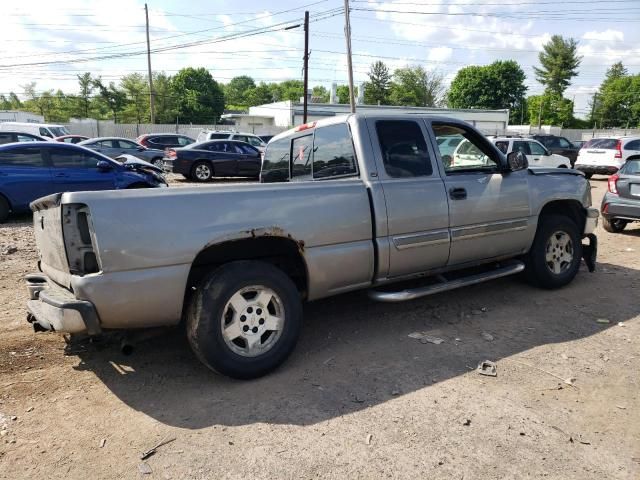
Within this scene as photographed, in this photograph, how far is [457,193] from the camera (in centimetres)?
450

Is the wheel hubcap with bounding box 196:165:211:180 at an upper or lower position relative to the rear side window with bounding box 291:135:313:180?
lower

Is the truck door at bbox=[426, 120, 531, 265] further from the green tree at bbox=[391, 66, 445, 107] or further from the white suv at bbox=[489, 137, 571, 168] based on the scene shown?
the green tree at bbox=[391, 66, 445, 107]

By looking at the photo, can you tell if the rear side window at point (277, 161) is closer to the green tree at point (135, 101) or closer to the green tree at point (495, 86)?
the green tree at point (135, 101)

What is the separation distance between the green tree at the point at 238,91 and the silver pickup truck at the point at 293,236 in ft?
362

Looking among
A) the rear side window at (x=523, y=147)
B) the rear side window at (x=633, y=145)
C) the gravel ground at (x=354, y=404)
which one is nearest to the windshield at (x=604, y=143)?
the rear side window at (x=633, y=145)

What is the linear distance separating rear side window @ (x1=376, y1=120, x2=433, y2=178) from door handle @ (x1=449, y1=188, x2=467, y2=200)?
27 cm

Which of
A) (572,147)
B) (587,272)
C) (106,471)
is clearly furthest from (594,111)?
(106,471)

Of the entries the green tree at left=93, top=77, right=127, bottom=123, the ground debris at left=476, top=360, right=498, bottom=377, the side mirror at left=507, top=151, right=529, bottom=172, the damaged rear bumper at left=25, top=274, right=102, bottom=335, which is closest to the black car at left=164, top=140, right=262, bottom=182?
the side mirror at left=507, top=151, right=529, bottom=172

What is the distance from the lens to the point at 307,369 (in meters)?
3.75

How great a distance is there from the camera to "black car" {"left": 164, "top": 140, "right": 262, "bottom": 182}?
1736cm

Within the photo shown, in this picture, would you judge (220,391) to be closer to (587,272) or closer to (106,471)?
(106,471)

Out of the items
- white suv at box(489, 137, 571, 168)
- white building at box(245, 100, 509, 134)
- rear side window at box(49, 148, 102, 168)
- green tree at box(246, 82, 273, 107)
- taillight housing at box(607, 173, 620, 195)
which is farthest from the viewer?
green tree at box(246, 82, 273, 107)

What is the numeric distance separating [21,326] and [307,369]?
8.86 feet

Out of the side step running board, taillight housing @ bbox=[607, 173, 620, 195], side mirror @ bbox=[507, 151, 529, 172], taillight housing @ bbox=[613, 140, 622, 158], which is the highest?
side mirror @ bbox=[507, 151, 529, 172]
